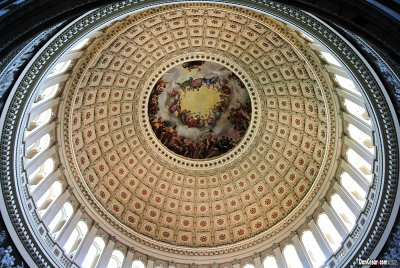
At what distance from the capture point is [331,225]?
19297mm

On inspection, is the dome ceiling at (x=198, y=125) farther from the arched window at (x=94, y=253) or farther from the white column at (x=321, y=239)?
the white column at (x=321, y=239)

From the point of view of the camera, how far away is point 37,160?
16906 mm

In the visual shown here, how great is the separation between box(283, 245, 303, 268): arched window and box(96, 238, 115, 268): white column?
1077cm

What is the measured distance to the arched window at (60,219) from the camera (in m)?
17.5

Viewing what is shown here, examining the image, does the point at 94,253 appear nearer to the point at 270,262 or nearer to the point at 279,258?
the point at 270,262

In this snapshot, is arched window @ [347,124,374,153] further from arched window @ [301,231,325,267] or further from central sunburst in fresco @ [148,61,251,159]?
central sunburst in fresco @ [148,61,251,159]

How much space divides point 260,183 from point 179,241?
25.0 feet

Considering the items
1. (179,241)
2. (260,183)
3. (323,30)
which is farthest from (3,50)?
(260,183)

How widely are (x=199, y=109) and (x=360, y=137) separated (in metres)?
14.0

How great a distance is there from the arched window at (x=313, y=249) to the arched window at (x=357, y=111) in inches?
307

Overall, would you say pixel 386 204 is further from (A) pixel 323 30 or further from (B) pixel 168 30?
(B) pixel 168 30

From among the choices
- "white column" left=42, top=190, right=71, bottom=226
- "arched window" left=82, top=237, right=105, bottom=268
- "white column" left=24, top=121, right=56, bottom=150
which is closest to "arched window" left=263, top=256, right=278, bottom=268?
"arched window" left=82, top=237, right=105, bottom=268

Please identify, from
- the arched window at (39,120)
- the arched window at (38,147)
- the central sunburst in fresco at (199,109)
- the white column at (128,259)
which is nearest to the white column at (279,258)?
the white column at (128,259)

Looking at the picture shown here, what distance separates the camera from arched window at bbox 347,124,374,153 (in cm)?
1655
